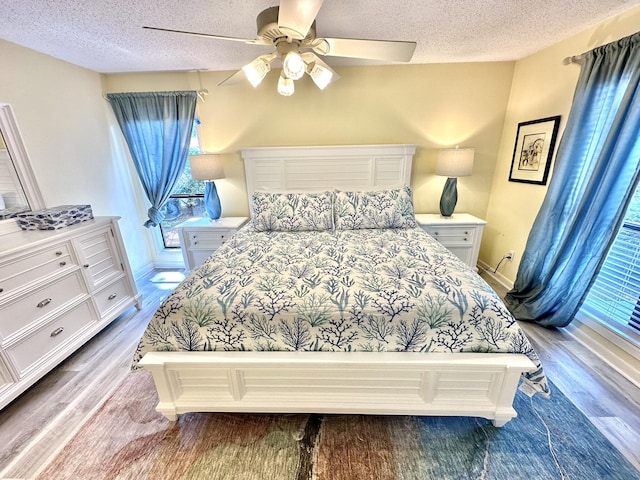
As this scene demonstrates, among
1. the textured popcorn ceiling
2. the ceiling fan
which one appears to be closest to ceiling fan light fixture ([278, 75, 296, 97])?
the ceiling fan

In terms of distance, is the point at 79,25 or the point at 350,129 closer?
the point at 79,25

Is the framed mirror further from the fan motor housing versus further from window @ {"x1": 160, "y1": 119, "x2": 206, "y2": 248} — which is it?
the fan motor housing

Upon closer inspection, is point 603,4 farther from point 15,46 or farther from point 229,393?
point 15,46

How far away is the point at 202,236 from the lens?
9.10 feet

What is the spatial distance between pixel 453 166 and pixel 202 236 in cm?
271

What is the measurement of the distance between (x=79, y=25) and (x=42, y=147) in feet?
3.44

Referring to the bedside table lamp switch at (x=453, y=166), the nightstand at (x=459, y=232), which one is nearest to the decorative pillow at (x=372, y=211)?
the nightstand at (x=459, y=232)

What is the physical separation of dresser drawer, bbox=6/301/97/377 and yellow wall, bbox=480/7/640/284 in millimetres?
3840

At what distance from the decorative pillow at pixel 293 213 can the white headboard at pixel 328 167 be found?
0.48 m

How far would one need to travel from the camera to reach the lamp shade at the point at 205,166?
2.62 meters

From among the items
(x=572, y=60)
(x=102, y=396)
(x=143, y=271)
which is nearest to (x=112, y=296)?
(x=102, y=396)

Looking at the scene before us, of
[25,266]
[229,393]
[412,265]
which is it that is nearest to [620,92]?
[412,265]

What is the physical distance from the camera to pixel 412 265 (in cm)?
158

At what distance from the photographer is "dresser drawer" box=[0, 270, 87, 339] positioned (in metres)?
1.48
